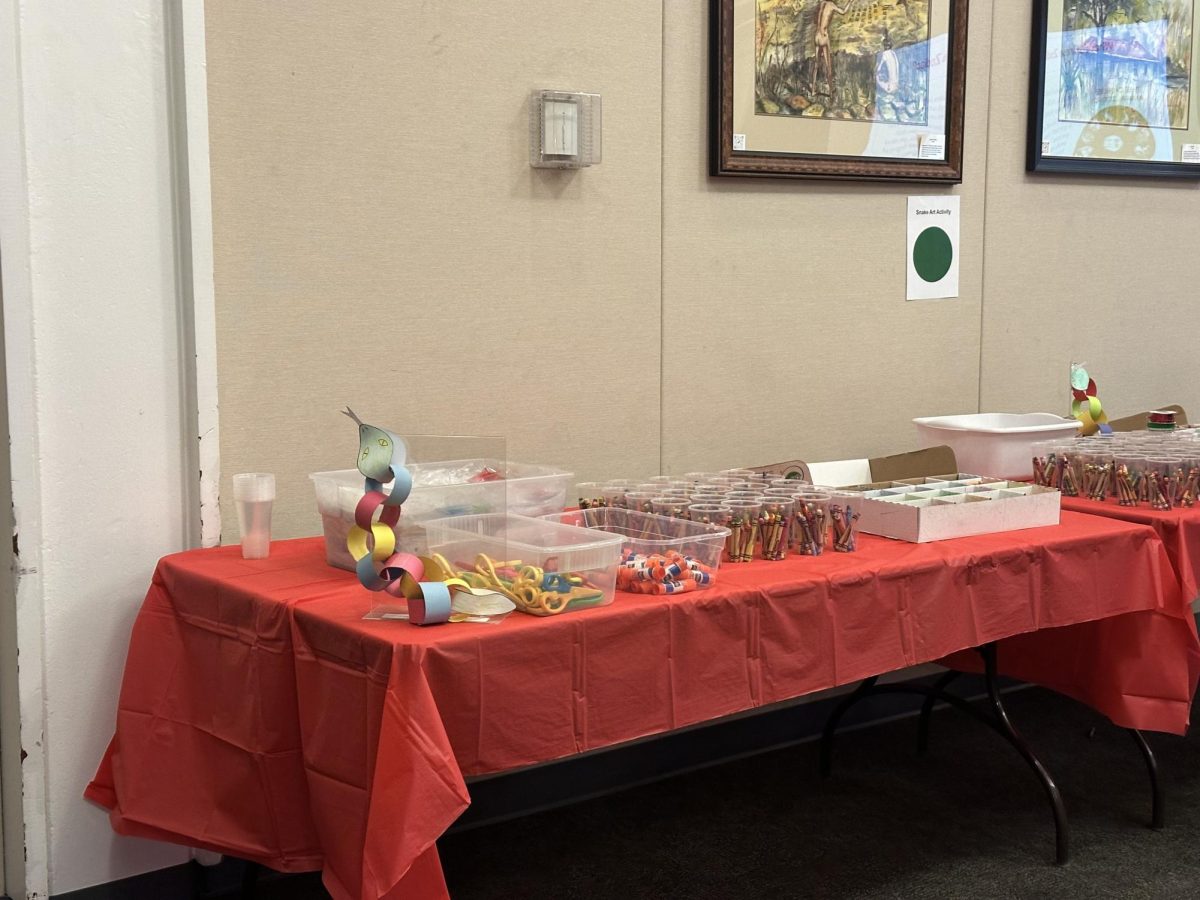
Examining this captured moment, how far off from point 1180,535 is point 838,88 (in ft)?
4.45

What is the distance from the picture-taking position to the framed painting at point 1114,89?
3.42 m

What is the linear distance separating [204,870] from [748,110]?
204cm

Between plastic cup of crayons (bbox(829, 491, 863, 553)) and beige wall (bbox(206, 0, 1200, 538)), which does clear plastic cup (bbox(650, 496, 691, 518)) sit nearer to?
plastic cup of crayons (bbox(829, 491, 863, 553))

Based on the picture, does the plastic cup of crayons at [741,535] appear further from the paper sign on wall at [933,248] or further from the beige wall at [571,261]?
the paper sign on wall at [933,248]

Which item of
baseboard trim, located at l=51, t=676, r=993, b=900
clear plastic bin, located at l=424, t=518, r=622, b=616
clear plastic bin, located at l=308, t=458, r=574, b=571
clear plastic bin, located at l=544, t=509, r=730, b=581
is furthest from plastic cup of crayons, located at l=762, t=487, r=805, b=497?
baseboard trim, located at l=51, t=676, r=993, b=900

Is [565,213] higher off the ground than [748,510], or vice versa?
[565,213]

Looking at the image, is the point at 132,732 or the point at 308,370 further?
the point at 308,370

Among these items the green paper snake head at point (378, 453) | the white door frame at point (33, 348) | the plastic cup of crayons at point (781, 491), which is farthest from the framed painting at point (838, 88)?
the green paper snake head at point (378, 453)

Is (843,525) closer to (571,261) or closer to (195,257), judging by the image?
(571,261)

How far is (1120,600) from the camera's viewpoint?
239 cm

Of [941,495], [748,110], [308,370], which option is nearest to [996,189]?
[748,110]

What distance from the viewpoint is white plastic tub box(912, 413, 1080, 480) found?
282 centimetres

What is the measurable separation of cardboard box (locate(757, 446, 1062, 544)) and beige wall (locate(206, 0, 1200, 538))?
1.40 feet

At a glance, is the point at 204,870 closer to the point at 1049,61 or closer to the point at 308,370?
the point at 308,370
